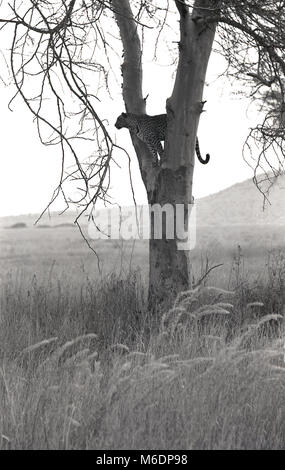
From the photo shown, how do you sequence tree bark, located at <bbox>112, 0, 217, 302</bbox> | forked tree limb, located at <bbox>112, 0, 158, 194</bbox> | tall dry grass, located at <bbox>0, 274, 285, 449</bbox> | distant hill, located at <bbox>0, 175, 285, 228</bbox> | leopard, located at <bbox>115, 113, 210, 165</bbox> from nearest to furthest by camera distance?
tall dry grass, located at <bbox>0, 274, 285, 449</bbox>, tree bark, located at <bbox>112, 0, 217, 302</bbox>, leopard, located at <bbox>115, 113, 210, 165</bbox>, forked tree limb, located at <bbox>112, 0, 158, 194</bbox>, distant hill, located at <bbox>0, 175, 285, 228</bbox>

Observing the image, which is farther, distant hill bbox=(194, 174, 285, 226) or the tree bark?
distant hill bbox=(194, 174, 285, 226)

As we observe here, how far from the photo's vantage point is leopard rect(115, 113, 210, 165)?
7250 millimetres

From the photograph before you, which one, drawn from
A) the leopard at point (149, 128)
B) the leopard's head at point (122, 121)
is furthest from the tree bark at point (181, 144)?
the leopard's head at point (122, 121)

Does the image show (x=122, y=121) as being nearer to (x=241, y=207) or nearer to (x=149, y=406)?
(x=149, y=406)

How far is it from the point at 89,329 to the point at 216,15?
126 inches

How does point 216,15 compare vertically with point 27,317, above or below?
above

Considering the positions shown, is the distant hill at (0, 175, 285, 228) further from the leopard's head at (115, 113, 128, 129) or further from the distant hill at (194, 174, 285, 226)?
the leopard's head at (115, 113, 128, 129)

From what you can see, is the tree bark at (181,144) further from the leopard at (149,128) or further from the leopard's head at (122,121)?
the leopard's head at (122,121)

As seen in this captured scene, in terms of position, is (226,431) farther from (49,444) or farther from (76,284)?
(76,284)

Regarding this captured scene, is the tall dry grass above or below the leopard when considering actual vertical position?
below

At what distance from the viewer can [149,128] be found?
7.26 m

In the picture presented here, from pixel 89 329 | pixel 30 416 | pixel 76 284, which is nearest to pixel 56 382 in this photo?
pixel 30 416

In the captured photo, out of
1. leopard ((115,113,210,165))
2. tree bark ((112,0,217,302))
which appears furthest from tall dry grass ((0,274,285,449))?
leopard ((115,113,210,165))
